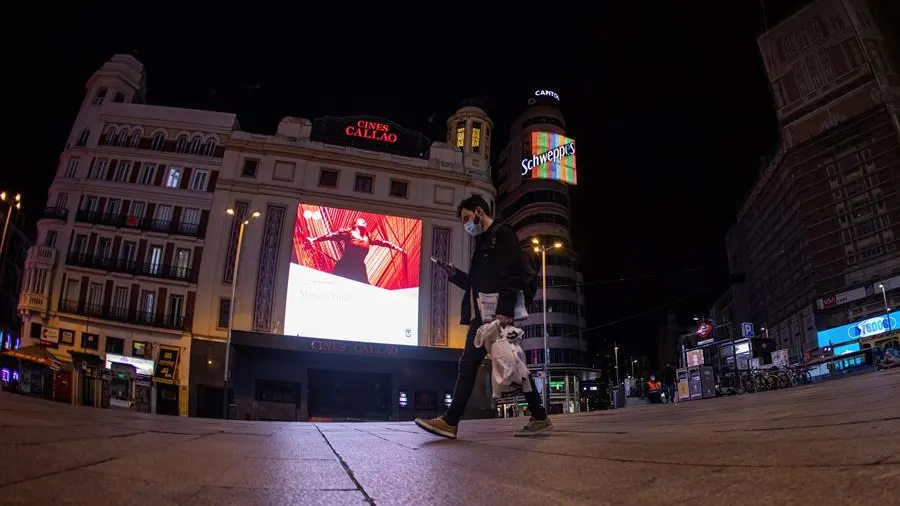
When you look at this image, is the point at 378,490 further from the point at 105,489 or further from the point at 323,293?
the point at 323,293

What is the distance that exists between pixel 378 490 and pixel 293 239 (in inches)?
1146

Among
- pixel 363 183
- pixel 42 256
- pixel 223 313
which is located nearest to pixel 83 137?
pixel 42 256

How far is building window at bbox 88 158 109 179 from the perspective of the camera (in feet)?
104

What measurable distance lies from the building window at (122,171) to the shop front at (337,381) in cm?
1244

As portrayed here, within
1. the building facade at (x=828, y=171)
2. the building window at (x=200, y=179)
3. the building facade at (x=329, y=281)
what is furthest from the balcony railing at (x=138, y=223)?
the building facade at (x=828, y=171)

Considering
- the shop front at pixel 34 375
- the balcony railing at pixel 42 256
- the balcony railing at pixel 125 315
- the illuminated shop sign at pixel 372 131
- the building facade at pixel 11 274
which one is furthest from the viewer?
the building facade at pixel 11 274

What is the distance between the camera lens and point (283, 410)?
2748 cm

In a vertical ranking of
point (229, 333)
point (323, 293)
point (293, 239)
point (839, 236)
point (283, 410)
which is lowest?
point (283, 410)

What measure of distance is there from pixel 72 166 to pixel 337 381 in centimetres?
2127

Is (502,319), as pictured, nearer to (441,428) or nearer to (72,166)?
(441,428)

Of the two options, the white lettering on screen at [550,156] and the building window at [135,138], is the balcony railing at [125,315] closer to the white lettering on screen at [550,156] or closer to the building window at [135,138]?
→ the building window at [135,138]

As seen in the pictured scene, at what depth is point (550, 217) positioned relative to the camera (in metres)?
67.9

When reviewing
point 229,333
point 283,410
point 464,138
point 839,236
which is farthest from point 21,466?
point 839,236

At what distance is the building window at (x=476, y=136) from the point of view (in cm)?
3800
